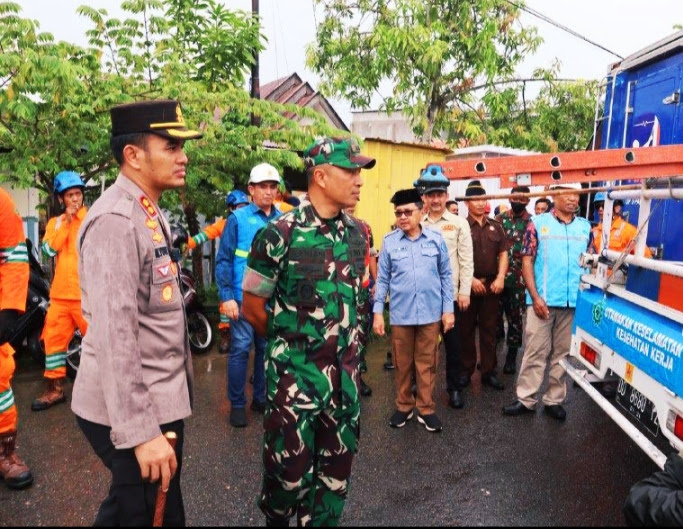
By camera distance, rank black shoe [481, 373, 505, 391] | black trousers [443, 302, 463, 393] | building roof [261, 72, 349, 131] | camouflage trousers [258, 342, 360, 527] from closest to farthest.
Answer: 1. camouflage trousers [258, 342, 360, 527]
2. black trousers [443, 302, 463, 393]
3. black shoe [481, 373, 505, 391]
4. building roof [261, 72, 349, 131]

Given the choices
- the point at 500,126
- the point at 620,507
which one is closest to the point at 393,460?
the point at 620,507

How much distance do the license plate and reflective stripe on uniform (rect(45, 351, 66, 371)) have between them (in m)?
4.33

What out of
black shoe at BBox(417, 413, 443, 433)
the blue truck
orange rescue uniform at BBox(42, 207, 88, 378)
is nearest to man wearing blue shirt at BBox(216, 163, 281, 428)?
orange rescue uniform at BBox(42, 207, 88, 378)

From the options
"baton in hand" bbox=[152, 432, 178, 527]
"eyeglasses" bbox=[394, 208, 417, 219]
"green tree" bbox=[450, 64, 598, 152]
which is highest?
"green tree" bbox=[450, 64, 598, 152]

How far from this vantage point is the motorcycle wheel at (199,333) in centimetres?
645

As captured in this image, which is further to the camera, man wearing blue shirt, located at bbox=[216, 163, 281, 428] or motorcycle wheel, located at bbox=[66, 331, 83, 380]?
motorcycle wheel, located at bbox=[66, 331, 83, 380]

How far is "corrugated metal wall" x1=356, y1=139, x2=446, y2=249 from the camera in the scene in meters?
9.09

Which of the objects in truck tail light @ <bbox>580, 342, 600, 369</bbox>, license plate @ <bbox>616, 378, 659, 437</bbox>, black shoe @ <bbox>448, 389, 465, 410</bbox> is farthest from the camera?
black shoe @ <bbox>448, 389, 465, 410</bbox>

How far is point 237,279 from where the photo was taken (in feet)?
14.2

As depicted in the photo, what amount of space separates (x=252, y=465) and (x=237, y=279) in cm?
145

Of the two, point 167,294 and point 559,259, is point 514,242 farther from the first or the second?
point 167,294

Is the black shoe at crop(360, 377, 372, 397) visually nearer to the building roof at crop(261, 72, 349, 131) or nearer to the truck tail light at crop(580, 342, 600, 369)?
the truck tail light at crop(580, 342, 600, 369)

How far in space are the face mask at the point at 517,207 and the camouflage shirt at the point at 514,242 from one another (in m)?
0.08

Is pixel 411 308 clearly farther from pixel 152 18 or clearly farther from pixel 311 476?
pixel 152 18
